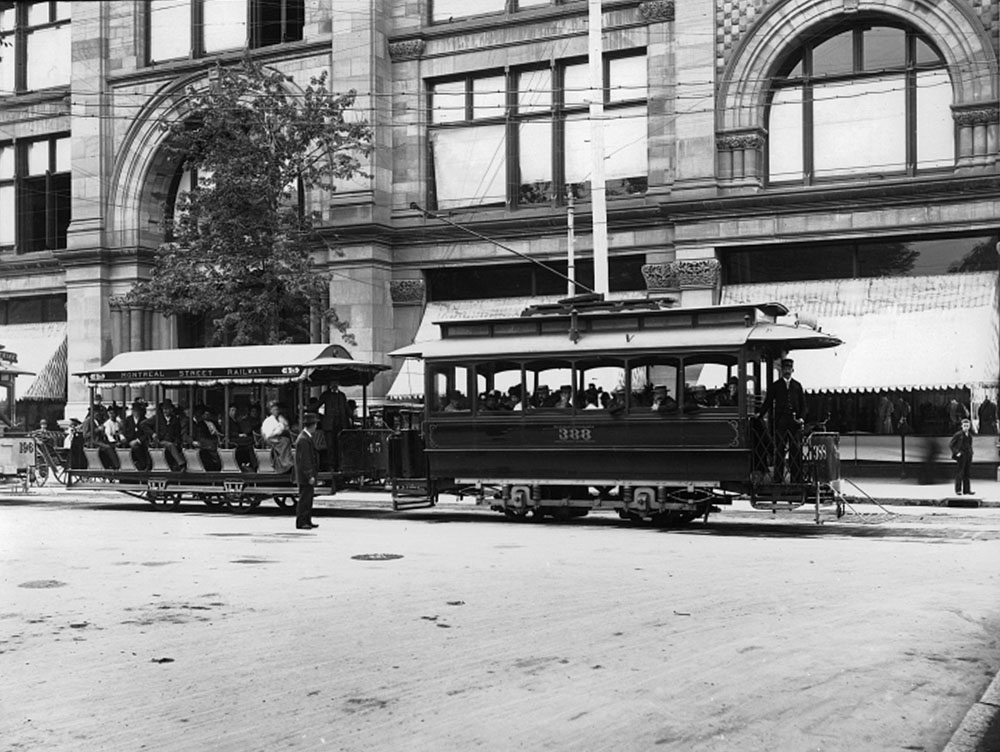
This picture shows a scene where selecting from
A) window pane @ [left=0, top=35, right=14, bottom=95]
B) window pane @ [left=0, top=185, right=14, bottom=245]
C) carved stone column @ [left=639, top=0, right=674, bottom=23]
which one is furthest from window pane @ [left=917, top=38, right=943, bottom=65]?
window pane @ [left=0, top=185, right=14, bottom=245]

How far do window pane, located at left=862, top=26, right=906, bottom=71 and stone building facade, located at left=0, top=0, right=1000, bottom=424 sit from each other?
0.05m

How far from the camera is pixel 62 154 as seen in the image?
36.6 metres

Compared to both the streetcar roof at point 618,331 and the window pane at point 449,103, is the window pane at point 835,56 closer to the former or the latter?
the window pane at point 449,103

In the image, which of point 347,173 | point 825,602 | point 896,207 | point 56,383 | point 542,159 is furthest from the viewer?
point 56,383

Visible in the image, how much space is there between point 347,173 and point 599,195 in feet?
24.6

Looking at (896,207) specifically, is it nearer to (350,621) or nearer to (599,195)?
(599,195)

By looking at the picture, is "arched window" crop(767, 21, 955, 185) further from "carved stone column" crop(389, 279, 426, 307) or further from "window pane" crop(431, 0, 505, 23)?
"carved stone column" crop(389, 279, 426, 307)

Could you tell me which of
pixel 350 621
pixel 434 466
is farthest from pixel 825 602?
pixel 434 466

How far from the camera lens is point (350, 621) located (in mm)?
9719

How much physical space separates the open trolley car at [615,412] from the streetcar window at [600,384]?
0.8 inches

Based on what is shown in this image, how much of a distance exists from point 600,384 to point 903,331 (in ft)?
32.3

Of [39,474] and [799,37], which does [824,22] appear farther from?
[39,474]

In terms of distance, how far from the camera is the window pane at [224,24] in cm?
3322

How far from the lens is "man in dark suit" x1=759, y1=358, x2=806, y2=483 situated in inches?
695
